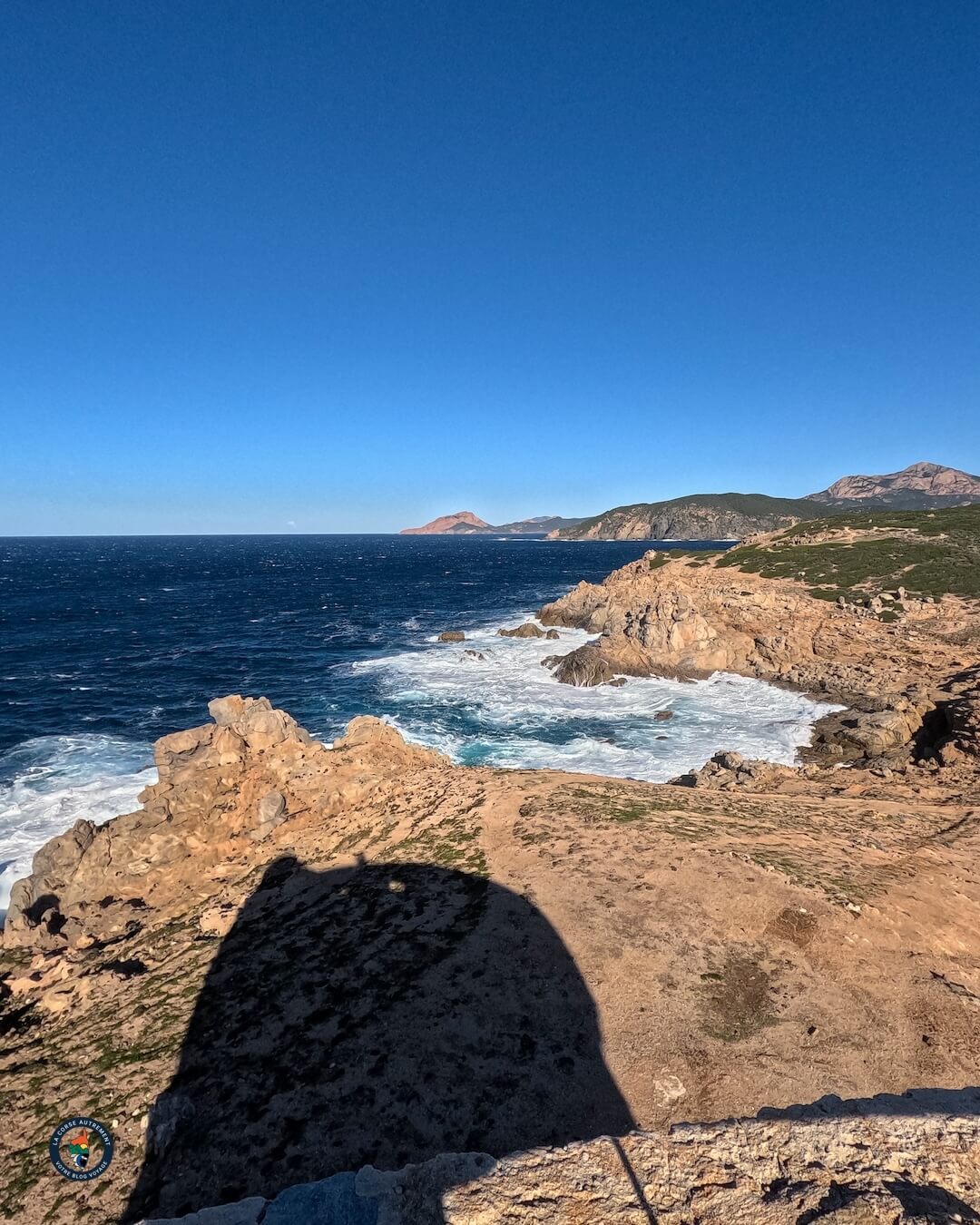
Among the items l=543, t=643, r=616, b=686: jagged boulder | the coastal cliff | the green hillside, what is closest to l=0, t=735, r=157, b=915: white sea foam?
the coastal cliff

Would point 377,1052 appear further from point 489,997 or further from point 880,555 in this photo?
point 880,555

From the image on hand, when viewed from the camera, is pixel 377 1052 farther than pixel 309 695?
No

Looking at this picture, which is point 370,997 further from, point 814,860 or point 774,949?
point 814,860

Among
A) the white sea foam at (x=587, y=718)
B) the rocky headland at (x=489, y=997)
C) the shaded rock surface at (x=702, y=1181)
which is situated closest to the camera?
the shaded rock surface at (x=702, y=1181)

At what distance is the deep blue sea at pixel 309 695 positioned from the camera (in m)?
28.1

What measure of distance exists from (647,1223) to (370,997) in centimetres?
537

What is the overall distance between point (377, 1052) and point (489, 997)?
178cm

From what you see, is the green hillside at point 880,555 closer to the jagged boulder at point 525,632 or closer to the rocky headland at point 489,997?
the jagged boulder at point 525,632

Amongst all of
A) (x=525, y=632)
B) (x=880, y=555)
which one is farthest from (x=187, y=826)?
(x=880, y=555)

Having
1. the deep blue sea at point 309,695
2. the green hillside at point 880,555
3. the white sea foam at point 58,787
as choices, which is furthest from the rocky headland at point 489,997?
the green hillside at point 880,555

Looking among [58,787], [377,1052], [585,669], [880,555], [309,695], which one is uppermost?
[880,555]

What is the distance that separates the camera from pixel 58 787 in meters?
26.1

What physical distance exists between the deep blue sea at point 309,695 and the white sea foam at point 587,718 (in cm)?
14

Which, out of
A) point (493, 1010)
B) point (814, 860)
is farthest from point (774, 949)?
point (493, 1010)
